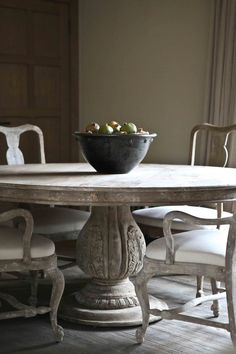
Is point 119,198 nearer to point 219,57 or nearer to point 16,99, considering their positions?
point 219,57

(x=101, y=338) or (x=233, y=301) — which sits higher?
(x=233, y=301)

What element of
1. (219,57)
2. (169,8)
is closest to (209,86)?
(219,57)

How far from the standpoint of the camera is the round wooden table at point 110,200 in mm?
2178

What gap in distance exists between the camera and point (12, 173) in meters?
2.65

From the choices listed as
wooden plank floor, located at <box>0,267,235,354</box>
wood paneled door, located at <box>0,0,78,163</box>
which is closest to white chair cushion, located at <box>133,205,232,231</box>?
wooden plank floor, located at <box>0,267,235,354</box>

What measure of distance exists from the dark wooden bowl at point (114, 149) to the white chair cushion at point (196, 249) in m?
0.43

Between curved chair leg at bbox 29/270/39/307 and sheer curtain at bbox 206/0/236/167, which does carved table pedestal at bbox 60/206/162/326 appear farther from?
sheer curtain at bbox 206/0/236/167

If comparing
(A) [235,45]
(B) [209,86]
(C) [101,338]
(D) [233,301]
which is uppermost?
(A) [235,45]

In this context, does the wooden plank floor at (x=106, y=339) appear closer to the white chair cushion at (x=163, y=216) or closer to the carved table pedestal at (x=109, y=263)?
the carved table pedestal at (x=109, y=263)

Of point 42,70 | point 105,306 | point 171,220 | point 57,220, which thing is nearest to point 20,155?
point 57,220

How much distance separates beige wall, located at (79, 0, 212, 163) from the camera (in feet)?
14.4

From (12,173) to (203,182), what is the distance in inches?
36.7

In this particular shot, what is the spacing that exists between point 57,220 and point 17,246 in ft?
2.13

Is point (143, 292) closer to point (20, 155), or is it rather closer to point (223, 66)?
point (20, 155)
